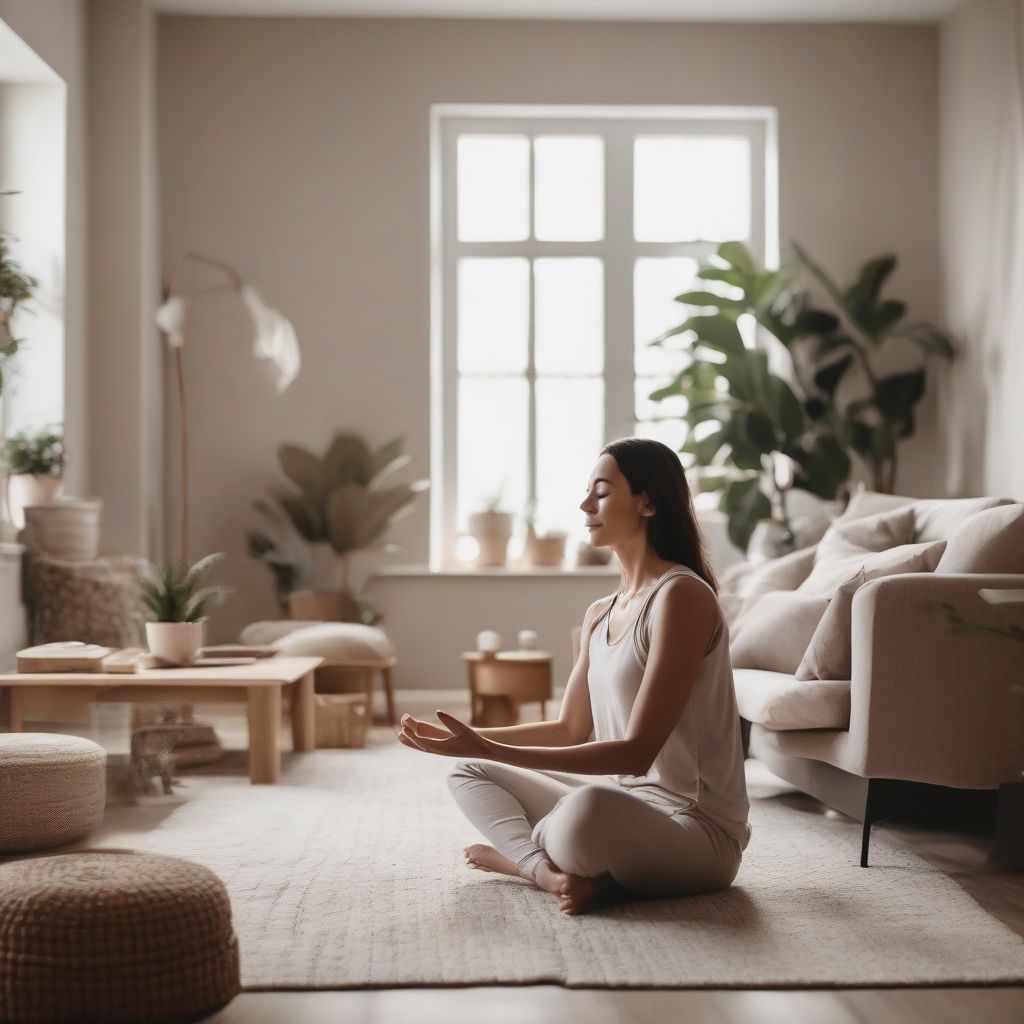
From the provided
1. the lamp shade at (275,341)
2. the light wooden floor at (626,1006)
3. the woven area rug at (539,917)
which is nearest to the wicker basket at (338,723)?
the woven area rug at (539,917)

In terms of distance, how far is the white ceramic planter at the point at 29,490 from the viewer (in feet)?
16.3

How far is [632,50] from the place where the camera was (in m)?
6.11

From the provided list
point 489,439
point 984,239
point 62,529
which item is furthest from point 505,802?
point 984,239

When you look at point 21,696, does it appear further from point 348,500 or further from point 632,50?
point 632,50

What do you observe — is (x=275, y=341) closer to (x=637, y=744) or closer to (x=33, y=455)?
(x=33, y=455)

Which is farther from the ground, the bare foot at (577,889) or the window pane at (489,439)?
the window pane at (489,439)

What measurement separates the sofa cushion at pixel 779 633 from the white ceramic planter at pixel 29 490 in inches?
115

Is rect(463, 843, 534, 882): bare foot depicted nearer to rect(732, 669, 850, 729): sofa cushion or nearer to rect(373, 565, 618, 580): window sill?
rect(732, 669, 850, 729): sofa cushion

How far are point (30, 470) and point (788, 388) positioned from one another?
3267mm

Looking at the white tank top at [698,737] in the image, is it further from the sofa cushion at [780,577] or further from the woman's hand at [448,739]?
the sofa cushion at [780,577]

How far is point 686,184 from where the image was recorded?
6355 millimetres

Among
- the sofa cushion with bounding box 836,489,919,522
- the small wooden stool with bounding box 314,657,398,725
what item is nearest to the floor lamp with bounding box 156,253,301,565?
the small wooden stool with bounding box 314,657,398,725

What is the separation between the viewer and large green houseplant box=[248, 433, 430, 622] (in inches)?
221

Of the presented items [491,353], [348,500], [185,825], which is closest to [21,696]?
[185,825]
